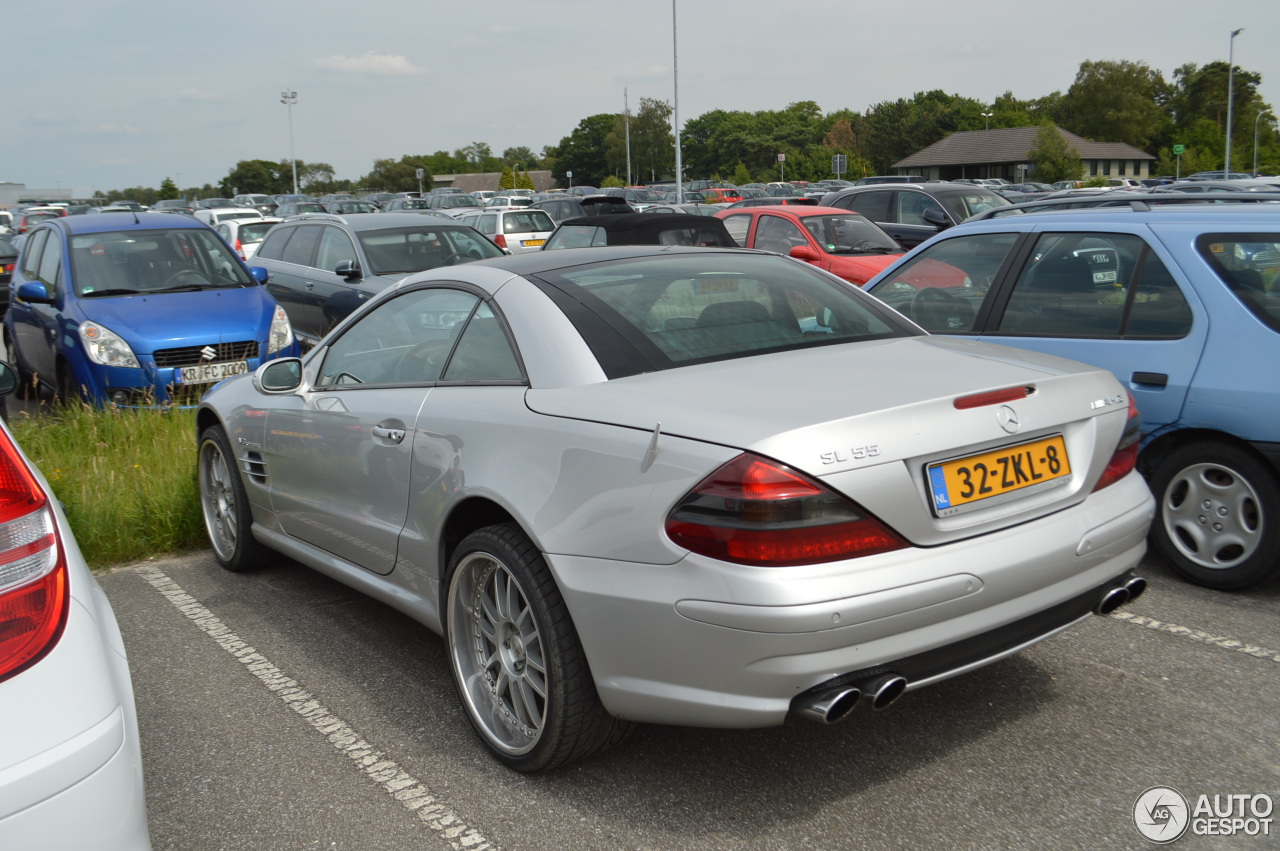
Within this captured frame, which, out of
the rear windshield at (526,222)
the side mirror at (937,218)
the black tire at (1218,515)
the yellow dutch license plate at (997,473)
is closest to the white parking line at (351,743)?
the yellow dutch license plate at (997,473)

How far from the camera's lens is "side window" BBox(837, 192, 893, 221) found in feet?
53.9

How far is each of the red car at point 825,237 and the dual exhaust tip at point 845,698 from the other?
31.1 ft

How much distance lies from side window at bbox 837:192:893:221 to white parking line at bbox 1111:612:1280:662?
1285 cm

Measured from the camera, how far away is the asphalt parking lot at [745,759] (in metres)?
2.80

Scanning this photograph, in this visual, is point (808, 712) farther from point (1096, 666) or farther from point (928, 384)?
point (1096, 666)

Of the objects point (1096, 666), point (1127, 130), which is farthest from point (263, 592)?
point (1127, 130)

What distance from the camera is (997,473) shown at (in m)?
2.76

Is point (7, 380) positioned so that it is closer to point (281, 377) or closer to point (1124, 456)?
point (281, 377)

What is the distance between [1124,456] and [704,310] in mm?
1340

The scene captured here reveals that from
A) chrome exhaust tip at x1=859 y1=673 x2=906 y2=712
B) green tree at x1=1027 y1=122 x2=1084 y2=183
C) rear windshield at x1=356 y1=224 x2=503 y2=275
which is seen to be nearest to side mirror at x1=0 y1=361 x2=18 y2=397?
chrome exhaust tip at x1=859 y1=673 x2=906 y2=712

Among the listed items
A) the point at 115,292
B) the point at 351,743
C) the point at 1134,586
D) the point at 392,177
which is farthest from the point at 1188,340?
the point at 392,177

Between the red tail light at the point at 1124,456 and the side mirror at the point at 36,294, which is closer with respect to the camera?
the red tail light at the point at 1124,456

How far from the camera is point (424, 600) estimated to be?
355cm

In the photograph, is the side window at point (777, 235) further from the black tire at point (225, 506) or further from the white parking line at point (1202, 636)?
the white parking line at point (1202, 636)
